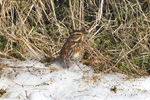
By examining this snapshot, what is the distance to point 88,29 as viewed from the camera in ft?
18.3

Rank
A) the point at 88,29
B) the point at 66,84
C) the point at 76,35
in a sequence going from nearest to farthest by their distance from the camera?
the point at 66,84
the point at 76,35
the point at 88,29

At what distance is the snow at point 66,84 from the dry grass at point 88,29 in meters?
0.31

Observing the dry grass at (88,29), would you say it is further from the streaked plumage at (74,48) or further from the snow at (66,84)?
the streaked plumage at (74,48)

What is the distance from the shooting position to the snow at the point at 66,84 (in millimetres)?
3859

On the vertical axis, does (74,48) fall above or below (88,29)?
below

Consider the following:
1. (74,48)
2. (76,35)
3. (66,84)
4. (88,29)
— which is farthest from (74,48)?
(88,29)

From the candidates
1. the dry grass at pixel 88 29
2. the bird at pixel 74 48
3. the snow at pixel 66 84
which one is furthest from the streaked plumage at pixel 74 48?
the dry grass at pixel 88 29

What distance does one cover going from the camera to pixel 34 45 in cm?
513

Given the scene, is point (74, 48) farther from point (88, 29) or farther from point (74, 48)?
point (88, 29)

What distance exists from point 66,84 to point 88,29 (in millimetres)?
1752

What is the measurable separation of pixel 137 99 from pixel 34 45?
2.30 m

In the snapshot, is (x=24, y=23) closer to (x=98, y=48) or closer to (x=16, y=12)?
(x=16, y=12)

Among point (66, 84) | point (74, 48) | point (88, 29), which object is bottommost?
point (66, 84)

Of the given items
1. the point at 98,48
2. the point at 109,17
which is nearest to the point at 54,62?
the point at 98,48
